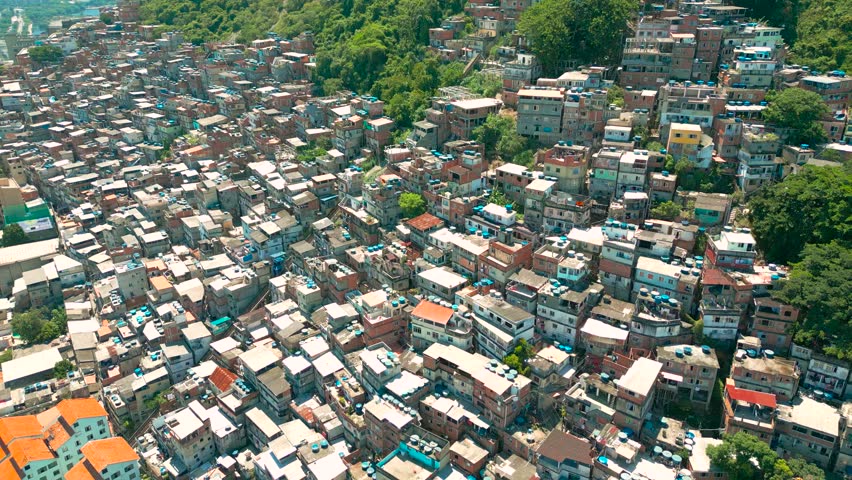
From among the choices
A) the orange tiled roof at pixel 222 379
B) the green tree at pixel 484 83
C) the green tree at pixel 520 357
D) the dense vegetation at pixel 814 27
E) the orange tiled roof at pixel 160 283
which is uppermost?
the dense vegetation at pixel 814 27

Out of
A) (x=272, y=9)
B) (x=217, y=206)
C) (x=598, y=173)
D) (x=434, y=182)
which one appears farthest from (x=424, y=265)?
(x=272, y=9)

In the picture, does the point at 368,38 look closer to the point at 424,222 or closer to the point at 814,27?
the point at 424,222

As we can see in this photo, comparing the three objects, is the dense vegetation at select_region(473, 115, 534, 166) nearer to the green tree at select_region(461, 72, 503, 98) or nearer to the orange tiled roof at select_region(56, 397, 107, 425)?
the green tree at select_region(461, 72, 503, 98)

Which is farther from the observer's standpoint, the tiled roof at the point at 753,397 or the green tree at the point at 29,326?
the green tree at the point at 29,326

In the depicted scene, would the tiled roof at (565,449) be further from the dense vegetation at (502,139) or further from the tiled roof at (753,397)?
the dense vegetation at (502,139)

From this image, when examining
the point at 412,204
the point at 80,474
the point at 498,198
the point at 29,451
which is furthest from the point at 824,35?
the point at 29,451

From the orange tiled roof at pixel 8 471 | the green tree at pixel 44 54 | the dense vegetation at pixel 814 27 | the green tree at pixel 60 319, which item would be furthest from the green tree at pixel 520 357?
the green tree at pixel 44 54

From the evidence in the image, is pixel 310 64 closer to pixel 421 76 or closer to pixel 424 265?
pixel 421 76
